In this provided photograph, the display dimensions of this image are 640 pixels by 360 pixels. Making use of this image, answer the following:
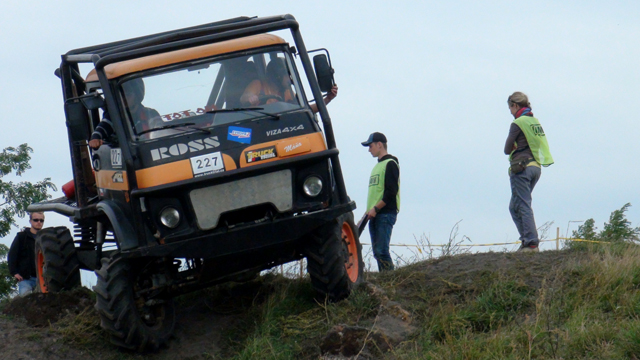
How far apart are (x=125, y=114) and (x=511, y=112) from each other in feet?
15.3

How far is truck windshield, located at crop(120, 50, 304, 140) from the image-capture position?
24.2ft

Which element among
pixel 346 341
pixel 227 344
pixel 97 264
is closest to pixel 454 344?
pixel 346 341

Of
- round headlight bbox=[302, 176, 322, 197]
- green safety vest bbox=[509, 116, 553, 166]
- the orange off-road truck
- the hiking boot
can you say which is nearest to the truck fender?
the orange off-road truck

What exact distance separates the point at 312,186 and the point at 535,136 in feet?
10.7

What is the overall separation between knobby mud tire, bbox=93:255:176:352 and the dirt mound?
41.6 inches

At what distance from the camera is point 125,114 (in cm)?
734

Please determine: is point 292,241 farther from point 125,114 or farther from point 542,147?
point 542,147

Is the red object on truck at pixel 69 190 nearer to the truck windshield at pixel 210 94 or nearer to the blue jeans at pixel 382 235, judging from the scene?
the truck windshield at pixel 210 94

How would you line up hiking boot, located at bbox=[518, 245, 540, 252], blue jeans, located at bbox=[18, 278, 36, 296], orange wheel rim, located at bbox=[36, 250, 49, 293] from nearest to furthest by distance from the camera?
1. hiking boot, located at bbox=[518, 245, 540, 252]
2. orange wheel rim, located at bbox=[36, 250, 49, 293]
3. blue jeans, located at bbox=[18, 278, 36, 296]

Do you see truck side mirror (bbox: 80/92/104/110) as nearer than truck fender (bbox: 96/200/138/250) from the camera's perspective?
No

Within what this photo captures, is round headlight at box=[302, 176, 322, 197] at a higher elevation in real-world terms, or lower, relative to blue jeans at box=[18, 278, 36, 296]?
higher

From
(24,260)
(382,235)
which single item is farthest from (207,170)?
(24,260)

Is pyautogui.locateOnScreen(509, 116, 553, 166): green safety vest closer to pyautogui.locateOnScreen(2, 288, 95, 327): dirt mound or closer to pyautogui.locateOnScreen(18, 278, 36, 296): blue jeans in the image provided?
pyautogui.locateOnScreen(2, 288, 95, 327): dirt mound

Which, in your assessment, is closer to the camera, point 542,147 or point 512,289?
point 512,289
